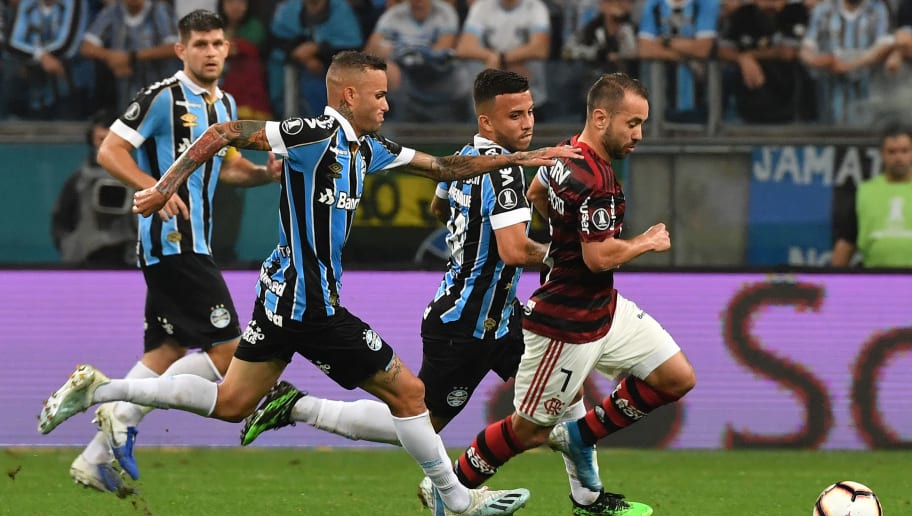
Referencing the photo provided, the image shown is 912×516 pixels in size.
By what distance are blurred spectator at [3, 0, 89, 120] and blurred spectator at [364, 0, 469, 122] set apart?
199cm

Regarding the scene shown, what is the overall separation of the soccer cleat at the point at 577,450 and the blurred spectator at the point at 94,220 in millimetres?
3910

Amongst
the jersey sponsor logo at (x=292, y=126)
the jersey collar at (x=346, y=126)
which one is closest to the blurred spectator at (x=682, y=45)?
the jersey collar at (x=346, y=126)

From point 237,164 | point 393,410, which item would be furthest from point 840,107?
point 393,410

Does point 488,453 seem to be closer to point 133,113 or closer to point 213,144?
point 213,144

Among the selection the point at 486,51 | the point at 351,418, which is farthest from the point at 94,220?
the point at 351,418

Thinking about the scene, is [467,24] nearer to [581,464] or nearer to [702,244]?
[702,244]

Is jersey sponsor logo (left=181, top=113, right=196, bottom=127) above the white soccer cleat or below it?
above

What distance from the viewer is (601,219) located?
5652mm

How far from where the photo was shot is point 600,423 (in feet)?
19.9

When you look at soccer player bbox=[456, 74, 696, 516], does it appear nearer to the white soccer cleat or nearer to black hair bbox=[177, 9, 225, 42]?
the white soccer cleat

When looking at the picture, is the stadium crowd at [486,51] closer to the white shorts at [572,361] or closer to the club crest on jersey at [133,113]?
the club crest on jersey at [133,113]

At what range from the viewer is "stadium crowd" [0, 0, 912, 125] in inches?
376

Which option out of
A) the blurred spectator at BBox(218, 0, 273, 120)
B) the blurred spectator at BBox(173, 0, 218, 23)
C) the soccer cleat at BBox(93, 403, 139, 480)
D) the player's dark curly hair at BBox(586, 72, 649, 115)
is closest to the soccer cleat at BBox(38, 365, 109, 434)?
the soccer cleat at BBox(93, 403, 139, 480)

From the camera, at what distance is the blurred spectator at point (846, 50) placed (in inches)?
381
